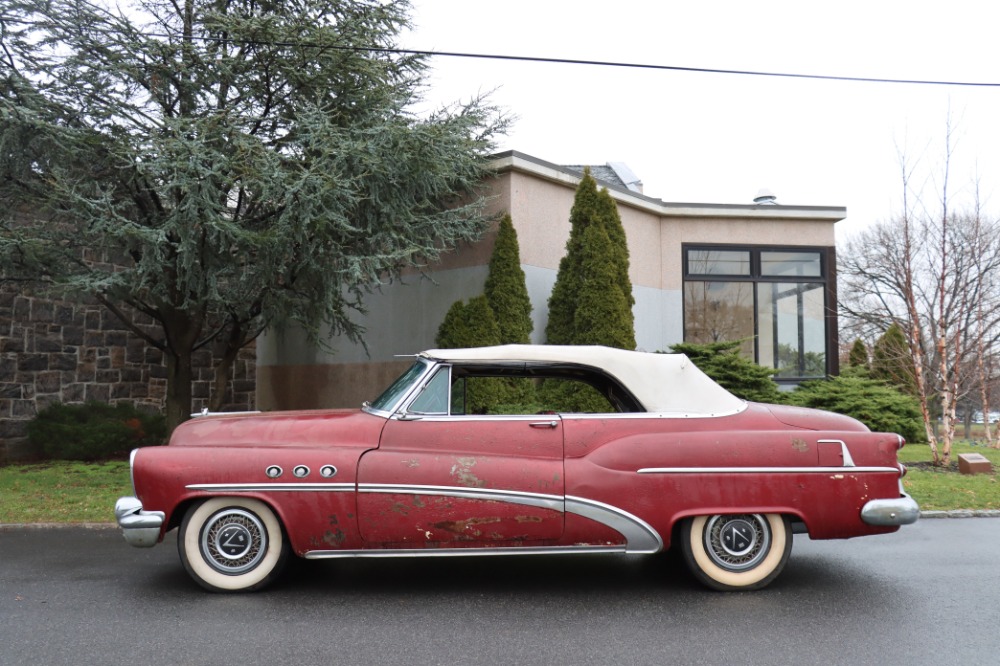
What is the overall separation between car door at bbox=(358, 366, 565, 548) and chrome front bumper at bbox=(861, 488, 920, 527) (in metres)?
2.00

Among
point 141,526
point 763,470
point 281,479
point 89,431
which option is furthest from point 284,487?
point 89,431

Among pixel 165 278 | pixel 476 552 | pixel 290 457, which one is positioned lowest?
pixel 476 552

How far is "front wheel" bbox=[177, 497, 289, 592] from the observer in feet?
17.6

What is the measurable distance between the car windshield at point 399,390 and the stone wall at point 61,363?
10372 mm

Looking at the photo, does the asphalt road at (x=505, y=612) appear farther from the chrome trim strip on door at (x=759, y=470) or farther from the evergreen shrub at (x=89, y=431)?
the evergreen shrub at (x=89, y=431)

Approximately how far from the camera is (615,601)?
17.3 feet

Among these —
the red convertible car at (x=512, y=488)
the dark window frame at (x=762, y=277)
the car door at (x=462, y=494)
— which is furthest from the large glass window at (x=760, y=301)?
the car door at (x=462, y=494)

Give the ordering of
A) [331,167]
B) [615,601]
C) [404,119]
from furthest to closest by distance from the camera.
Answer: [404,119] → [331,167] → [615,601]

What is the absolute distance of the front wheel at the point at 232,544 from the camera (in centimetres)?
536

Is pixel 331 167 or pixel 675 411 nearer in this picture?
pixel 675 411

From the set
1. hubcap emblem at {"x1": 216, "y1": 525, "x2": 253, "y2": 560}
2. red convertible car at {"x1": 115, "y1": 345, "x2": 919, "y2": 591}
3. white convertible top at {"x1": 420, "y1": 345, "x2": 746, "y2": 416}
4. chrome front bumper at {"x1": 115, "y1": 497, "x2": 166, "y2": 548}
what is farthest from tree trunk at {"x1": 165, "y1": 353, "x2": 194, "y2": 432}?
white convertible top at {"x1": 420, "y1": 345, "x2": 746, "y2": 416}

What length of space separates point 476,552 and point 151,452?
7.31 ft

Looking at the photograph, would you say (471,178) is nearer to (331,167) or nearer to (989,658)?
(331,167)

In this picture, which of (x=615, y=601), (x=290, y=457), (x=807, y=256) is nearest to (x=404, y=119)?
(x=290, y=457)
